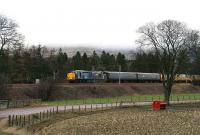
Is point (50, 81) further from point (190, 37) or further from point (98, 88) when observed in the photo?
point (190, 37)

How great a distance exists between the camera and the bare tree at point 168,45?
76.7 meters

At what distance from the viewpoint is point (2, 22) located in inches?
3679

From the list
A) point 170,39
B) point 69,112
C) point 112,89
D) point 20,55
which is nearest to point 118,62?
point 20,55

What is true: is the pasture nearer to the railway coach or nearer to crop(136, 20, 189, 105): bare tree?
crop(136, 20, 189, 105): bare tree

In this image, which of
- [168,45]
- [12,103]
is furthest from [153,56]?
[12,103]

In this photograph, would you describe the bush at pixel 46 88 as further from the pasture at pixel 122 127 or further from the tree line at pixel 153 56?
the pasture at pixel 122 127

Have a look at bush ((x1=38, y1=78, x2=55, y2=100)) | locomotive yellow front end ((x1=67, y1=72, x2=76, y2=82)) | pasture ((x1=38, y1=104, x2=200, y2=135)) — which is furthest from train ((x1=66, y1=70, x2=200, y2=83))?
pasture ((x1=38, y1=104, x2=200, y2=135))

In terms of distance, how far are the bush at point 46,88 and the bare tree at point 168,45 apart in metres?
20.4

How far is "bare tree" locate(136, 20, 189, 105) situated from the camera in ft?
252

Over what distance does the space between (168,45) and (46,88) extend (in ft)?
83.3

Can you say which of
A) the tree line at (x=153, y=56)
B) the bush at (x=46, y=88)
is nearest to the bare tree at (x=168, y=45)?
the tree line at (x=153, y=56)

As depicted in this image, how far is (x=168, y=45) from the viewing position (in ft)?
258

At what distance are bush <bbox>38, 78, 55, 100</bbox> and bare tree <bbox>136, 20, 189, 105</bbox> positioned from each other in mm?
20440

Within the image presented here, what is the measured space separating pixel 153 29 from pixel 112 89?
29229mm
